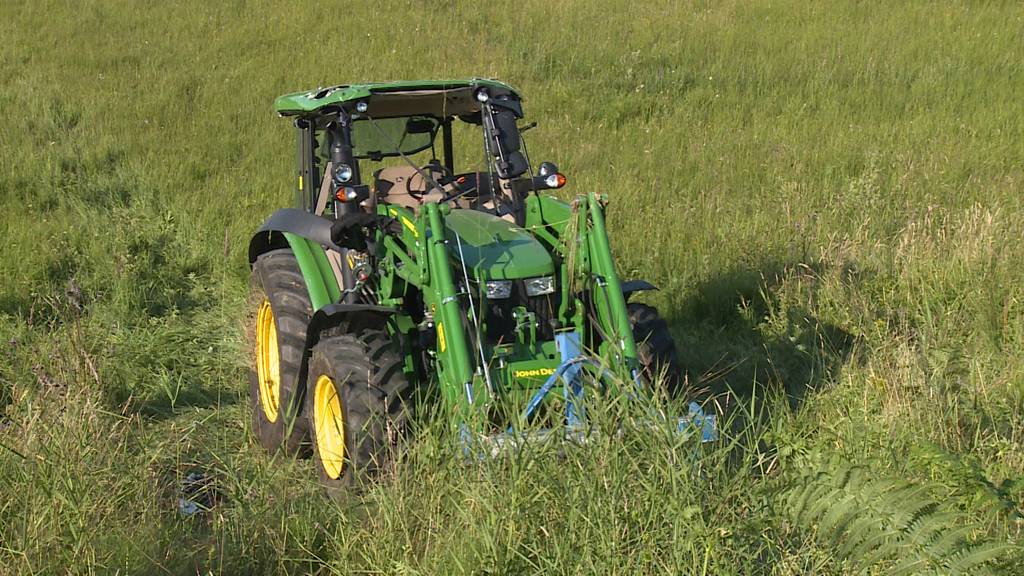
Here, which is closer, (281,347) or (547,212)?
(281,347)

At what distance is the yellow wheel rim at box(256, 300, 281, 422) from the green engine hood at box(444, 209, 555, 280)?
4.65ft

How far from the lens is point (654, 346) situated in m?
4.85

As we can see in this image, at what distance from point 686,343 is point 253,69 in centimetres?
838

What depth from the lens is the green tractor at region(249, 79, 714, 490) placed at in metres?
4.14

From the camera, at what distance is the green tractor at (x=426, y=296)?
13.6ft

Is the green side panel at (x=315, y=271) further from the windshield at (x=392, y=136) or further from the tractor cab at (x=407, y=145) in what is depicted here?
the windshield at (x=392, y=136)

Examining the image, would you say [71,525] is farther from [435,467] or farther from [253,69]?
[253,69]

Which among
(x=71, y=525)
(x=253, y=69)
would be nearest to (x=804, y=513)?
(x=71, y=525)

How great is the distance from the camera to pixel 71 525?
3346 mm

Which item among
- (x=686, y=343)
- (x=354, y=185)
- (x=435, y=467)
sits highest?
(x=354, y=185)

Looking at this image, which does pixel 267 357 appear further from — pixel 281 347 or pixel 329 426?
pixel 329 426

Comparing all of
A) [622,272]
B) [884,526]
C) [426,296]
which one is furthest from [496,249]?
[622,272]

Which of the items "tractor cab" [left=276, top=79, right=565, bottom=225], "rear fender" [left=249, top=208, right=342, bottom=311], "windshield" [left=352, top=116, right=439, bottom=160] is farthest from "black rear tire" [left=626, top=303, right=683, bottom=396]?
"windshield" [left=352, top=116, right=439, bottom=160]

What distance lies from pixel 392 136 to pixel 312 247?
0.94 metres
